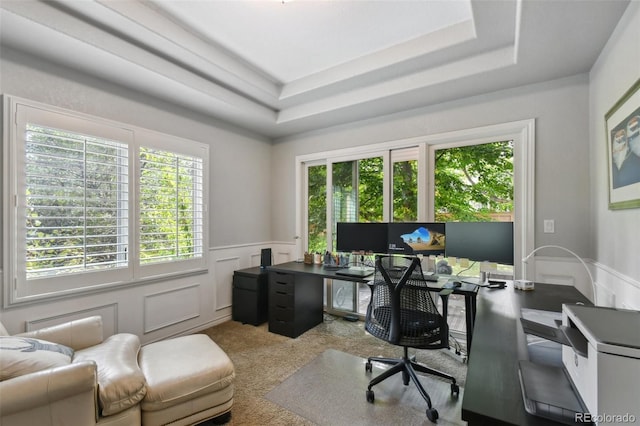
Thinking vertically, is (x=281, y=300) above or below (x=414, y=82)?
below

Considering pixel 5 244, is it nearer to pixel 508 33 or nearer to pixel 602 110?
pixel 508 33

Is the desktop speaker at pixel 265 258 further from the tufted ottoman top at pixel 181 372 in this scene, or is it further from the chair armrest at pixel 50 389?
the chair armrest at pixel 50 389

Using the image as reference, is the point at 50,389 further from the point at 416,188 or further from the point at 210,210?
the point at 416,188

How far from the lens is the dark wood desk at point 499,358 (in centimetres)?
74

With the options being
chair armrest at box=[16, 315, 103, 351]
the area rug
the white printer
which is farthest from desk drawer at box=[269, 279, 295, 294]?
the white printer

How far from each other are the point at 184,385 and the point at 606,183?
10.2 feet

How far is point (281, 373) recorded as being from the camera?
2414 millimetres

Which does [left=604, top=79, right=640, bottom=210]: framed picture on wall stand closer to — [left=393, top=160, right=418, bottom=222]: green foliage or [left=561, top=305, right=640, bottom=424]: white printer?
[left=561, top=305, right=640, bottom=424]: white printer

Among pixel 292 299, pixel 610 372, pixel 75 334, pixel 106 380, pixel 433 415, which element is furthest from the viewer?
pixel 292 299

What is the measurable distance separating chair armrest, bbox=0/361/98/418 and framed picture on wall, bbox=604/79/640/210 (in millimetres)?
2958

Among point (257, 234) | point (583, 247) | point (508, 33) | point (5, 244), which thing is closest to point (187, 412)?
point (5, 244)

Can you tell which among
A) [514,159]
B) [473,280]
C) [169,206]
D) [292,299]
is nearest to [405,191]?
[514,159]

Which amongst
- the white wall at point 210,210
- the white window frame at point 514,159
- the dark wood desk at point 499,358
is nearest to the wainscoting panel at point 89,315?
the white wall at point 210,210

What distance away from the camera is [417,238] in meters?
2.77
